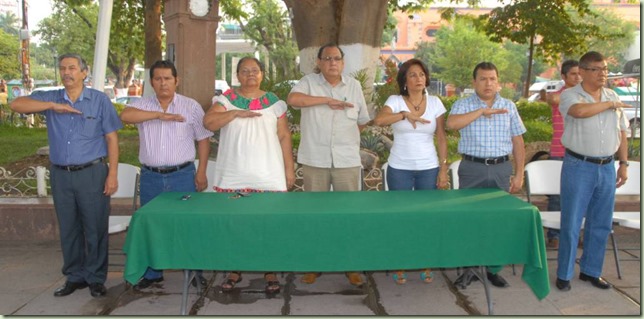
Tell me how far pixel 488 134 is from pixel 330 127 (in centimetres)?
115

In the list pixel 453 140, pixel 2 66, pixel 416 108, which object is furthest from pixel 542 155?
pixel 2 66

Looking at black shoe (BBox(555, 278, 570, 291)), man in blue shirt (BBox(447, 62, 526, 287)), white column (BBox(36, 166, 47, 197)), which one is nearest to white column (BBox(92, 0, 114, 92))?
white column (BBox(36, 166, 47, 197))

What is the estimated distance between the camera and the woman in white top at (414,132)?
4.57 metres

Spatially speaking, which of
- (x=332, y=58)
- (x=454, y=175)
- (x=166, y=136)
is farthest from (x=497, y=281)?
(x=166, y=136)

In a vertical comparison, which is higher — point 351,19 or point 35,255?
point 351,19

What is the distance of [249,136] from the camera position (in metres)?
4.38

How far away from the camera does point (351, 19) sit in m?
8.87

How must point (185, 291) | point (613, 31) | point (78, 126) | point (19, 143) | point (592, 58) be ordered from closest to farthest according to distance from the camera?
point (185, 291) < point (78, 126) < point (592, 58) < point (19, 143) < point (613, 31)

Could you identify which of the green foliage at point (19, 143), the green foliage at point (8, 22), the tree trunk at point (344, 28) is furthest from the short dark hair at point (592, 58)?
the green foliage at point (8, 22)

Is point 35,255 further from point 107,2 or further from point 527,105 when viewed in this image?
point 527,105

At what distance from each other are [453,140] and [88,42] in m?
31.2

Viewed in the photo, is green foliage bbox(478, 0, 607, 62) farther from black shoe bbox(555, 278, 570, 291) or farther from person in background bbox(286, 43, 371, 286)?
person in background bbox(286, 43, 371, 286)

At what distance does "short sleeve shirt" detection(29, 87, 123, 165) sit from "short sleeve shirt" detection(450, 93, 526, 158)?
2541 millimetres

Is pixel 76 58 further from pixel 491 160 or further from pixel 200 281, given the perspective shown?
pixel 491 160
